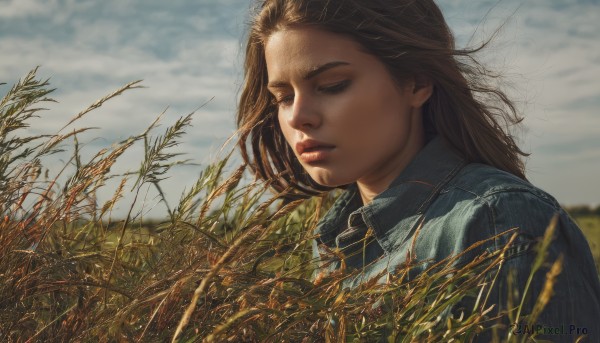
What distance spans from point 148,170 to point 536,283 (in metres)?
1.43

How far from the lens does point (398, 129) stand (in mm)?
3484

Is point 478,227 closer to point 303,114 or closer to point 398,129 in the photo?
point 398,129

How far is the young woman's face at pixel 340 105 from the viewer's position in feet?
10.8

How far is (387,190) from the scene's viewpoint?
3449mm

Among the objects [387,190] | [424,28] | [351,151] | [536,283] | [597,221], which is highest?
[424,28]

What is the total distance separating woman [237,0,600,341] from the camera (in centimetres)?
289

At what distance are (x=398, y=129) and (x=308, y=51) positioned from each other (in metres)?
0.59

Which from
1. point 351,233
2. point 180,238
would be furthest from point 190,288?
point 351,233

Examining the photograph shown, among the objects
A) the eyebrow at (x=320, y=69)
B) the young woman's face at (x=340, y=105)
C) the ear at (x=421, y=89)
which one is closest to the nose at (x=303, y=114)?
the young woman's face at (x=340, y=105)

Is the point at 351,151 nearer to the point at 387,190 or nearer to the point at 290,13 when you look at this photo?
the point at 387,190

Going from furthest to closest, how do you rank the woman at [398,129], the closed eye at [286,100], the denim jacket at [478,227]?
the closed eye at [286,100] < the woman at [398,129] < the denim jacket at [478,227]

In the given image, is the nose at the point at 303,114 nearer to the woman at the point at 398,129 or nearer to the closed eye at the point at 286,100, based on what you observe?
the woman at the point at 398,129

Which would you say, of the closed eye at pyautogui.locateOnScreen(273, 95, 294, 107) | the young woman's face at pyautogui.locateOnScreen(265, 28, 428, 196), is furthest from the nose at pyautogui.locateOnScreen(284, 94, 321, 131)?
the closed eye at pyautogui.locateOnScreen(273, 95, 294, 107)

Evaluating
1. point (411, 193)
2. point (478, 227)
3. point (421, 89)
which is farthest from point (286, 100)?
point (478, 227)
